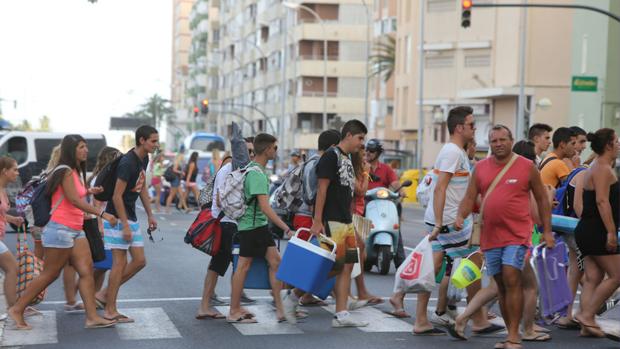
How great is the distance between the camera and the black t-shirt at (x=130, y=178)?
37.2 feet

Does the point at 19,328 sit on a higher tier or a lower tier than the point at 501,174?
lower

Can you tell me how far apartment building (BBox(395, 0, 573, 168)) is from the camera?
56688mm

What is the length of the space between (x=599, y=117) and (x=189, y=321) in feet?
124

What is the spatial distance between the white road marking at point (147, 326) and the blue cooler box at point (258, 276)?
83 centimetres

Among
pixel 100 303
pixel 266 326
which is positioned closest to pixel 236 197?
pixel 266 326

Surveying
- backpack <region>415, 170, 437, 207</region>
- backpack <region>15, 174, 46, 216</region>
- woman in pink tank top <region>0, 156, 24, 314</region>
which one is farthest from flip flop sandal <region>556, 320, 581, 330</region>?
backpack <region>15, 174, 46, 216</region>

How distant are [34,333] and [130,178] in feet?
5.21

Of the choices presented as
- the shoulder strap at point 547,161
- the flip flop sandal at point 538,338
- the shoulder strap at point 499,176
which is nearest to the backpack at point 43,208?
the shoulder strap at point 499,176

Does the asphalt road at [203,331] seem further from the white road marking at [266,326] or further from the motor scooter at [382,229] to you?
the motor scooter at [382,229]

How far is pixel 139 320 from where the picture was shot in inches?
462

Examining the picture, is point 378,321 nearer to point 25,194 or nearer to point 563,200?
point 563,200

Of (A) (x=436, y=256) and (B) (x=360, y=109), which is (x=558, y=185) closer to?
(A) (x=436, y=256)

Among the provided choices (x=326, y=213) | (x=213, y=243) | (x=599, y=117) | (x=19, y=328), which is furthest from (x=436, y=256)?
(x=599, y=117)

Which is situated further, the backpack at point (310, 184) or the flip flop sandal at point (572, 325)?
the backpack at point (310, 184)
